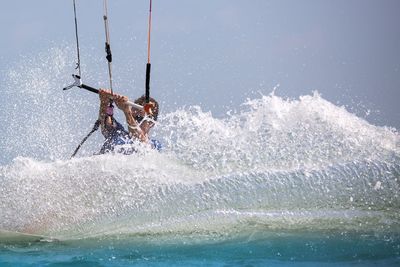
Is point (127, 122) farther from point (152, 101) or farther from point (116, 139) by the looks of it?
point (152, 101)

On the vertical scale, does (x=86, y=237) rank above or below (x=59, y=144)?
below

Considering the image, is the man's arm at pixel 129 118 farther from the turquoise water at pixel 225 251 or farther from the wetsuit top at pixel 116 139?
the turquoise water at pixel 225 251

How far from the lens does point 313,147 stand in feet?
17.7

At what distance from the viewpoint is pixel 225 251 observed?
4180mm

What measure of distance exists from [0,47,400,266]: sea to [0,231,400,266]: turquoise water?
0.4 inches

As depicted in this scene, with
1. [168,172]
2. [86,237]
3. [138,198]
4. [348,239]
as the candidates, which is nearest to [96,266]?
[86,237]

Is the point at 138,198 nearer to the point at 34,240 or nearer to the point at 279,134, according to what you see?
the point at 34,240

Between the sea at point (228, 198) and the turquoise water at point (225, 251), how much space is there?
0.03 feet

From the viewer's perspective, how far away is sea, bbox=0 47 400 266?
4.20m

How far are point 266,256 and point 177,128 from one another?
264 centimetres

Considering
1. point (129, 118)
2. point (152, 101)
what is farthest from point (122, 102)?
point (152, 101)

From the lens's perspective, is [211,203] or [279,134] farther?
[279,134]

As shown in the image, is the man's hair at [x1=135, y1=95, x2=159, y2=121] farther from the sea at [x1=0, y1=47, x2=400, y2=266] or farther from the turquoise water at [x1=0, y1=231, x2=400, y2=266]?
the turquoise water at [x1=0, y1=231, x2=400, y2=266]

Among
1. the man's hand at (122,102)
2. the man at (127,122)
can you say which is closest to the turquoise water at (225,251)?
the man at (127,122)
